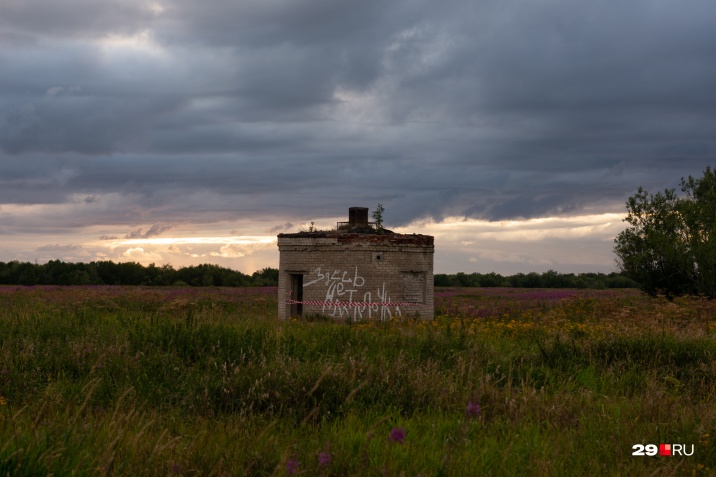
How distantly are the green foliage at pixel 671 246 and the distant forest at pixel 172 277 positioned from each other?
919 inches

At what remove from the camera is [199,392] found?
681 cm

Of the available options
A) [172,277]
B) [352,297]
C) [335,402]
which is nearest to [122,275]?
[172,277]

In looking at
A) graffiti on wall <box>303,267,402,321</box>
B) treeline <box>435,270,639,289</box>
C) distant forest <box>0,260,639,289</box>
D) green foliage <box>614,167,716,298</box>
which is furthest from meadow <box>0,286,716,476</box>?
treeline <box>435,270,639,289</box>

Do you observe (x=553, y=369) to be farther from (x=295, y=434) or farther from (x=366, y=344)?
(x=295, y=434)

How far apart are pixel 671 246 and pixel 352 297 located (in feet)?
53.7

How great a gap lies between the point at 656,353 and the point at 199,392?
639 cm

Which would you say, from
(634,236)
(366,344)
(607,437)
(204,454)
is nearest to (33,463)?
(204,454)

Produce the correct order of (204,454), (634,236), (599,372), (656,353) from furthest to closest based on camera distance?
(634,236)
(656,353)
(599,372)
(204,454)

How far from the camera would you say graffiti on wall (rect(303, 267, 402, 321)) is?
61.4 ft

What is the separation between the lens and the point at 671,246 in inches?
1081

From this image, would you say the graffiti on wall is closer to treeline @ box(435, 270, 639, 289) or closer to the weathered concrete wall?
the weathered concrete wall

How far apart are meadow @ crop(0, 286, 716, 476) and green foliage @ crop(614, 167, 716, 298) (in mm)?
19088

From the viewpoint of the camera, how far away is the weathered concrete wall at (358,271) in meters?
18.7

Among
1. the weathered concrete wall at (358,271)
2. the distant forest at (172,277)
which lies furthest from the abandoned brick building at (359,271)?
the distant forest at (172,277)
